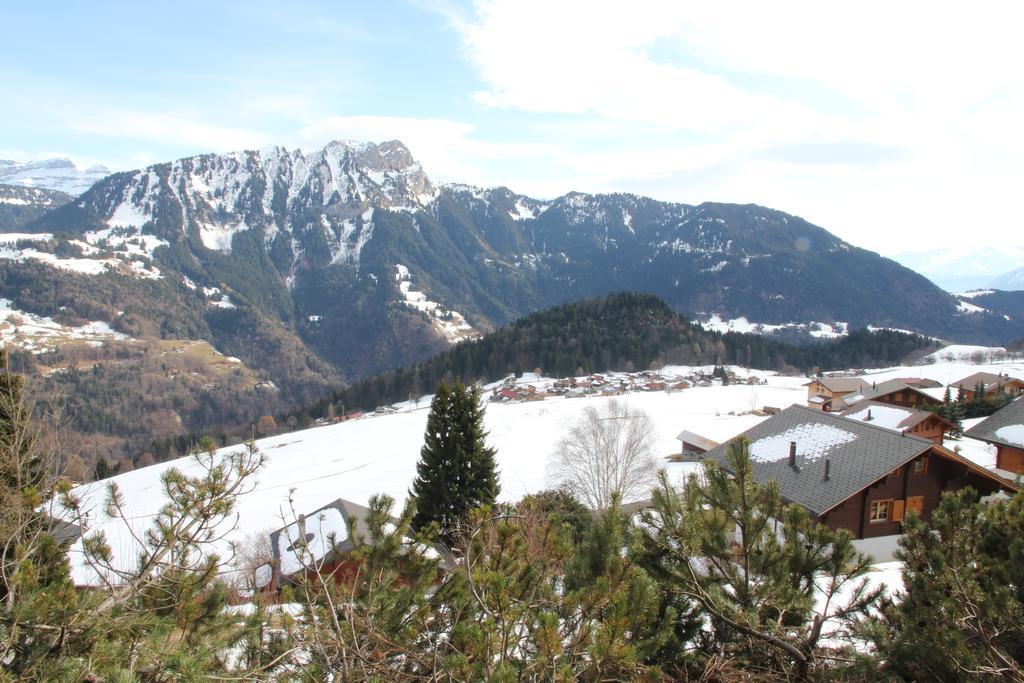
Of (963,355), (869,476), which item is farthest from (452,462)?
(963,355)

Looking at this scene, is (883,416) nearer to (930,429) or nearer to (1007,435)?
(930,429)

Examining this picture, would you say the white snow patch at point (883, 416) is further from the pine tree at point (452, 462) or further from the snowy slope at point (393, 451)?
the pine tree at point (452, 462)

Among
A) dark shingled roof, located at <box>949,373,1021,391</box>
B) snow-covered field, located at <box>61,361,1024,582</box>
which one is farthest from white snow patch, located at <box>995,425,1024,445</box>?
dark shingled roof, located at <box>949,373,1021,391</box>

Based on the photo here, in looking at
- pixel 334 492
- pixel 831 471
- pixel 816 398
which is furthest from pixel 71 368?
pixel 831 471

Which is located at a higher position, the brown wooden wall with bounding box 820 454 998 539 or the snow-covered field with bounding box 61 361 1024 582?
the brown wooden wall with bounding box 820 454 998 539

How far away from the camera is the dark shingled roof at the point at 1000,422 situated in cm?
2916

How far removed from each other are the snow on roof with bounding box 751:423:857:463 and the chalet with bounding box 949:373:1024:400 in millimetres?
48184

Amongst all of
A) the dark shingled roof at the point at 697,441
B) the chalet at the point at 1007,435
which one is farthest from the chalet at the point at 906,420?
the dark shingled roof at the point at 697,441

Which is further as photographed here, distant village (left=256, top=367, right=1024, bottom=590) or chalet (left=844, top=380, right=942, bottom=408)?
chalet (left=844, top=380, right=942, bottom=408)

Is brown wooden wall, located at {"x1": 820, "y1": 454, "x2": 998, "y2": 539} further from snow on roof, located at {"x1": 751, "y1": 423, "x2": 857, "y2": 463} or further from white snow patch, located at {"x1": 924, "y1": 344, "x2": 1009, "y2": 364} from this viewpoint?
white snow patch, located at {"x1": 924, "y1": 344, "x2": 1009, "y2": 364}

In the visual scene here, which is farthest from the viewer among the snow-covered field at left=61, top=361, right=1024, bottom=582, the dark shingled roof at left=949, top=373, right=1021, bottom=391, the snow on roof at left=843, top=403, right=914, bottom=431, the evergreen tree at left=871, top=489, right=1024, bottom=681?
the dark shingled roof at left=949, top=373, right=1021, bottom=391

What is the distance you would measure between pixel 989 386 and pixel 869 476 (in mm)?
65691

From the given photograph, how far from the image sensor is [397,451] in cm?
6216

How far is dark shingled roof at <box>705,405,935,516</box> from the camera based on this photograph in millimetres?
19234
